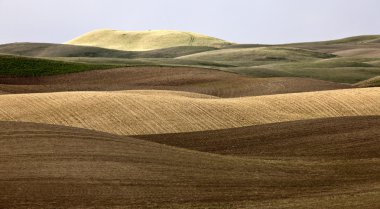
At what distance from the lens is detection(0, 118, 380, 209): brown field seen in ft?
35.1

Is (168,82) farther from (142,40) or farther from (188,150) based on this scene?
(142,40)

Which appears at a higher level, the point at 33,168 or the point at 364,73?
the point at 33,168

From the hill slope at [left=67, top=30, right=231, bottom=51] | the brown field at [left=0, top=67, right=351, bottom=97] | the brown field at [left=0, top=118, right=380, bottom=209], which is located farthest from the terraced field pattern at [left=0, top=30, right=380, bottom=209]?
the hill slope at [left=67, top=30, right=231, bottom=51]

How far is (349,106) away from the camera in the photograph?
21.2 metres

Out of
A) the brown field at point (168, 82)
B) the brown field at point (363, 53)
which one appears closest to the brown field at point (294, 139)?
the brown field at point (168, 82)

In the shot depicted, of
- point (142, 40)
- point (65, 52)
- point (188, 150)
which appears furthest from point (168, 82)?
point (142, 40)

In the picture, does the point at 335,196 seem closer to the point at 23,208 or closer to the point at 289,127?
the point at 23,208

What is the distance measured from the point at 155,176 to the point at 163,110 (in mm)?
7440

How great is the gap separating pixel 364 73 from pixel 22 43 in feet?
136

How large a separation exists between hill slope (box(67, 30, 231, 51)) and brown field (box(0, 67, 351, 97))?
60438 millimetres

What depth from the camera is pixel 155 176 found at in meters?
11.9

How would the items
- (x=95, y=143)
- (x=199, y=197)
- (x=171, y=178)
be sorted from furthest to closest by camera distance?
(x=95, y=143), (x=171, y=178), (x=199, y=197)

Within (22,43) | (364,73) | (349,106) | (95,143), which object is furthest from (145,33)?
(95,143)

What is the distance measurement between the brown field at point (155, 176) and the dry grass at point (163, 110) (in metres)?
3.31
